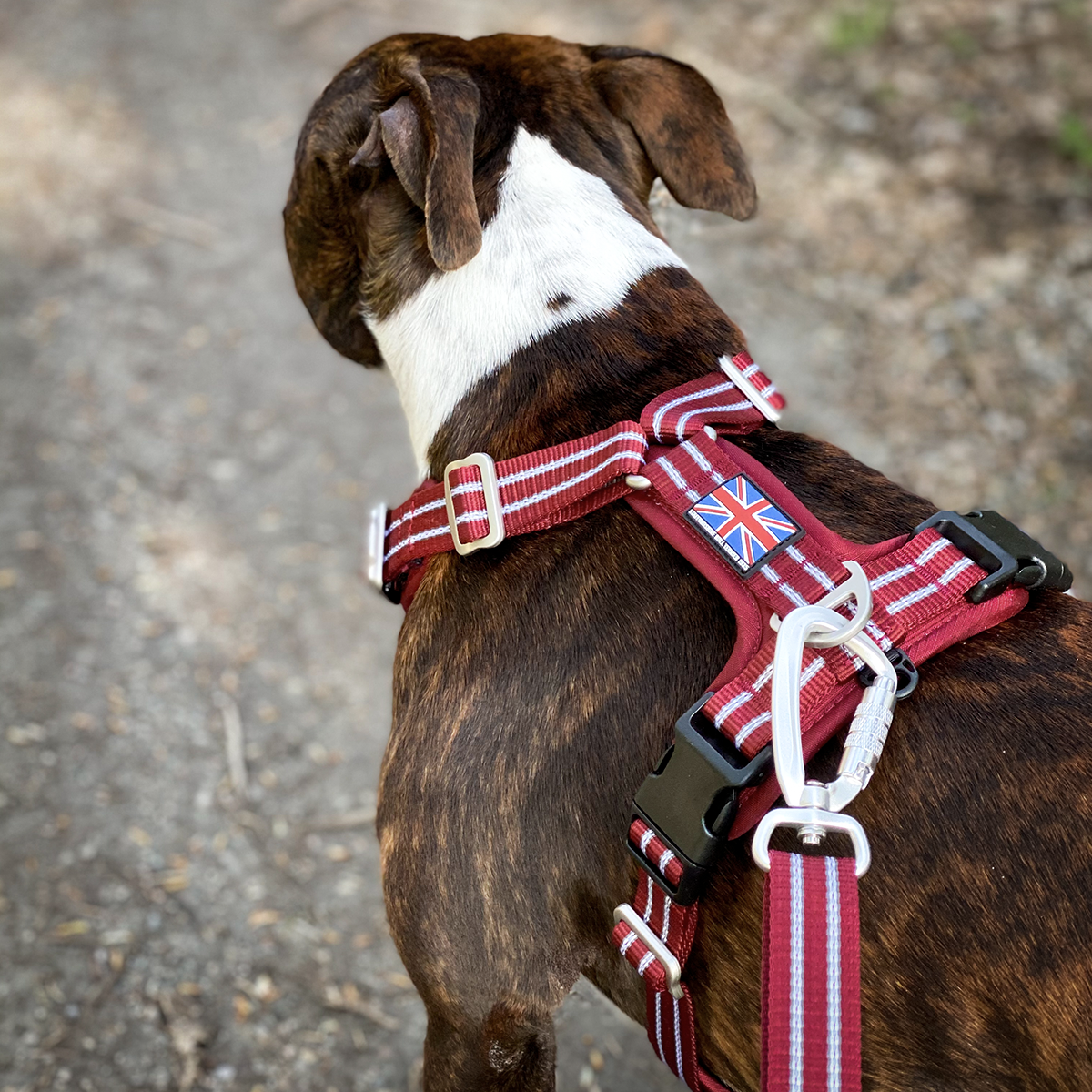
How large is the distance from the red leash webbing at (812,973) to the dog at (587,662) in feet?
0.41

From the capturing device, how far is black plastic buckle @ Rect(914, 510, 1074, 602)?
5.12 ft

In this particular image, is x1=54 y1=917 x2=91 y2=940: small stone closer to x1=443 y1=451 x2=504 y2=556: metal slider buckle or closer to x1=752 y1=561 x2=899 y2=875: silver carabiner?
x1=443 y1=451 x2=504 y2=556: metal slider buckle

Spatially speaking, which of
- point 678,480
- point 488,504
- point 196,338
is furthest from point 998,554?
point 196,338

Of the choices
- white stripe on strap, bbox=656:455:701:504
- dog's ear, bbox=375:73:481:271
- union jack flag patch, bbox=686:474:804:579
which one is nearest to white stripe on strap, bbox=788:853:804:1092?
union jack flag patch, bbox=686:474:804:579

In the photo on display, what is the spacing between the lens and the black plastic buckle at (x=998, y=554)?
1.56 meters

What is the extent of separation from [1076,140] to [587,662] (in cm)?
384

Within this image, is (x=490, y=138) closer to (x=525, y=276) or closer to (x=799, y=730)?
(x=525, y=276)

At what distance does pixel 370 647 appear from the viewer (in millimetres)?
3467

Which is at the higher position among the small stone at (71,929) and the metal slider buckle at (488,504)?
the metal slider buckle at (488,504)

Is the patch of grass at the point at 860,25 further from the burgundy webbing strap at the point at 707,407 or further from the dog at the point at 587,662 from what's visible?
the burgundy webbing strap at the point at 707,407

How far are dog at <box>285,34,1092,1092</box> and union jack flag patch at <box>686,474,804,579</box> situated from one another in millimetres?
120

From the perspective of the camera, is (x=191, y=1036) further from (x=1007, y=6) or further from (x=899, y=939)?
(x=1007, y=6)

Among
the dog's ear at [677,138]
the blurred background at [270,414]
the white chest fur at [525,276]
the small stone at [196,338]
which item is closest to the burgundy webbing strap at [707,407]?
the white chest fur at [525,276]

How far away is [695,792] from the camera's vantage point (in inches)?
58.6
